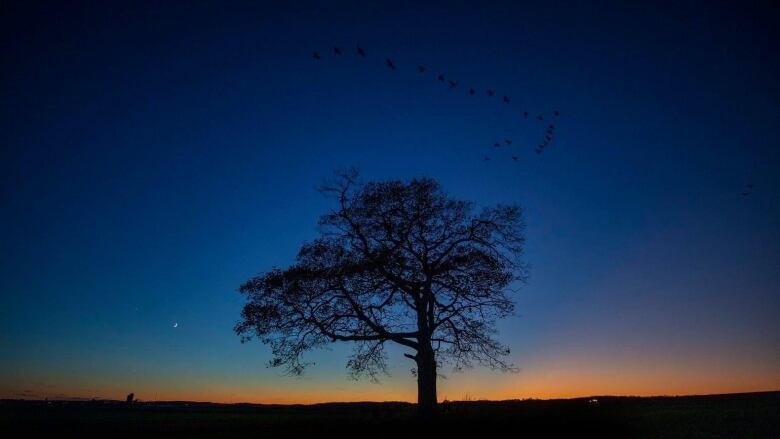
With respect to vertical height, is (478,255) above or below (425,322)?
above

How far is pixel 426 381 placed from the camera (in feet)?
63.4

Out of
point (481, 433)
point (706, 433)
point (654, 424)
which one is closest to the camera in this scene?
point (706, 433)

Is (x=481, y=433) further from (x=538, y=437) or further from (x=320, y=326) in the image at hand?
(x=320, y=326)

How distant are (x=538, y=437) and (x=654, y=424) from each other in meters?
6.55

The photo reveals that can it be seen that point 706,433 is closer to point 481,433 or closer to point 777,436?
point 777,436

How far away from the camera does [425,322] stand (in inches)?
797

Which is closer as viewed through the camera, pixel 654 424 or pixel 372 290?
pixel 654 424

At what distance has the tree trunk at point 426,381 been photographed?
62.4ft

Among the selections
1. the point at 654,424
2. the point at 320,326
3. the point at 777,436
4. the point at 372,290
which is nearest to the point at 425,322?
the point at 372,290

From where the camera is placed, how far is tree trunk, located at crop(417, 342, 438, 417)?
1902cm

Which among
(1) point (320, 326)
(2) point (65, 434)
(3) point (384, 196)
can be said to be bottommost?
(2) point (65, 434)

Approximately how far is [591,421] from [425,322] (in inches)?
341

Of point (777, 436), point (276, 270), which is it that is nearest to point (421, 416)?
point (276, 270)

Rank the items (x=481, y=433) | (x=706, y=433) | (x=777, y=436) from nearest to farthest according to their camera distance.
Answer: (x=777, y=436), (x=706, y=433), (x=481, y=433)
